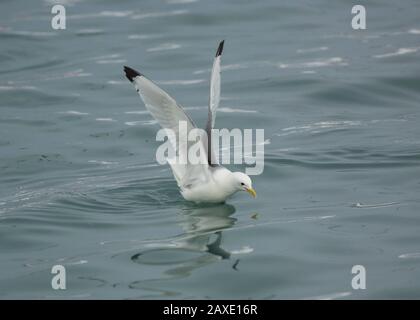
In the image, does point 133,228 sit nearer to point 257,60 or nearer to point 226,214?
point 226,214

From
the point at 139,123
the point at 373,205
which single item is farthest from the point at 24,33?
the point at 373,205

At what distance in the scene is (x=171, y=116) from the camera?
8.88 metres

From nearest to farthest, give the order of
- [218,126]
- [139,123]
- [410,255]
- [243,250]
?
[410,255] < [243,250] < [218,126] < [139,123]

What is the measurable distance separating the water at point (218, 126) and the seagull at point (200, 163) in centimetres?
22

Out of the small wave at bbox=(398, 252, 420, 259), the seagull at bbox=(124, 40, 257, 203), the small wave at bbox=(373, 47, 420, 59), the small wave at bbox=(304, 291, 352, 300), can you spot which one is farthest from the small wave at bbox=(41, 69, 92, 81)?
the small wave at bbox=(304, 291, 352, 300)

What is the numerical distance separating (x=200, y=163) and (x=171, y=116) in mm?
712

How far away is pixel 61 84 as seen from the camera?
1505cm

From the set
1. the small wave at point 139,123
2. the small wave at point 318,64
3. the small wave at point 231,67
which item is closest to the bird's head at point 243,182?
the small wave at point 139,123

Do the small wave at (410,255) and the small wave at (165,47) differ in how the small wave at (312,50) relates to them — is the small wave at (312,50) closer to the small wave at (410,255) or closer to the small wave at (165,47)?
the small wave at (165,47)

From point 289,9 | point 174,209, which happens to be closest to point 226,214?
point 174,209

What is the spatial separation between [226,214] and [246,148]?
2749 millimetres

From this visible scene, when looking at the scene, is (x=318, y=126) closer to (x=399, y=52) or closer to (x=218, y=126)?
(x=218, y=126)

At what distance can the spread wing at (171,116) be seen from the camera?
28.6 feet

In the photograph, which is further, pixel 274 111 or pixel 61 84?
pixel 61 84
